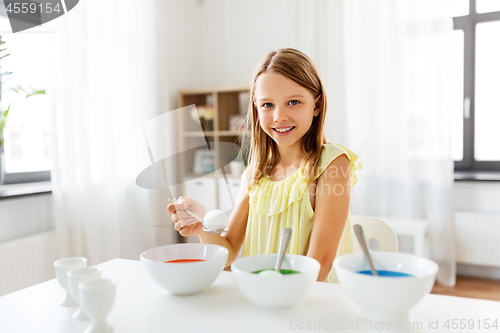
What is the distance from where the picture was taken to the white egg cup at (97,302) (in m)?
0.63

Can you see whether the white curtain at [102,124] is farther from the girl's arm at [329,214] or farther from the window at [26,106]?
the girl's arm at [329,214]

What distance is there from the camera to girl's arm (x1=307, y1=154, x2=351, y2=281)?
1.04 m

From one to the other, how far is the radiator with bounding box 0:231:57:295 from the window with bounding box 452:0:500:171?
278cm

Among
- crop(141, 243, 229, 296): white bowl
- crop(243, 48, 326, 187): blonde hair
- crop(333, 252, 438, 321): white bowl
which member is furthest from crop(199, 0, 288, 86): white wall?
crop(333, 252, 438, 321): white bowl

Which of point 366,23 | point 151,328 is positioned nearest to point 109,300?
point 151,328

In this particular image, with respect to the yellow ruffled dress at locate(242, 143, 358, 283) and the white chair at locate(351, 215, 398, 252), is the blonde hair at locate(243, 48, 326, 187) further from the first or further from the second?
the white chair at locate(351, 215, 398, 252)

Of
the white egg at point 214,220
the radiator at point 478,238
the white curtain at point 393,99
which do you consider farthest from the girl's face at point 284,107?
the radiator at point 478,238

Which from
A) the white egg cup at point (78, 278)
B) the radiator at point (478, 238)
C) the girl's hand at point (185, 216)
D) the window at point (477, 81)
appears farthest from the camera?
the window at point (477, 81)

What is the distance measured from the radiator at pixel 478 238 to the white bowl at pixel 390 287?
2392mm

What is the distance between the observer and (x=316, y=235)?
3.47 feet

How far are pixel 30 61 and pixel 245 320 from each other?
240 centimetres

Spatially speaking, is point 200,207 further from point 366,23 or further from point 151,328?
point 366,23

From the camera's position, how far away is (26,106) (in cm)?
249

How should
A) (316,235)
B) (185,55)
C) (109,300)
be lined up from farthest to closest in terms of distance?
(185,55) → (316,235) → (109,300)
